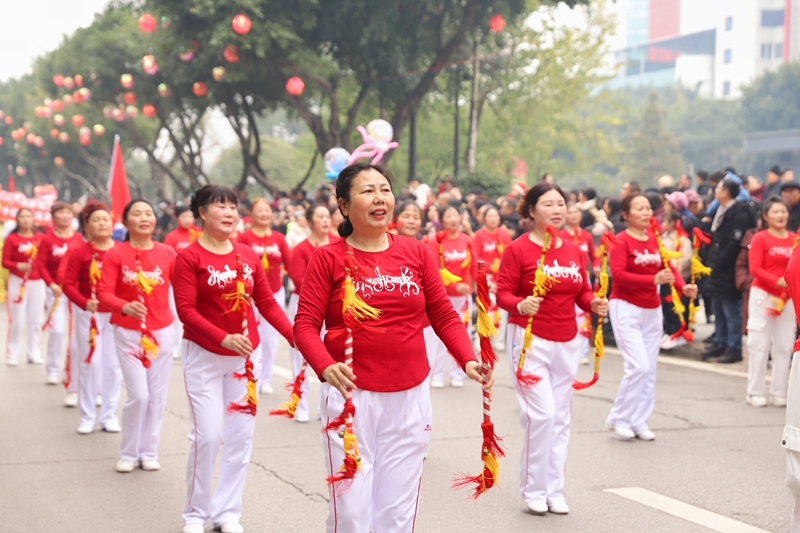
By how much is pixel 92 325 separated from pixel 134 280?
4.11ft

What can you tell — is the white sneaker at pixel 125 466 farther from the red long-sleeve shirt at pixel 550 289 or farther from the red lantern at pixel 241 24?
the red lantern at pixel 241 24

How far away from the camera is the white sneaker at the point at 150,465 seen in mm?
6992

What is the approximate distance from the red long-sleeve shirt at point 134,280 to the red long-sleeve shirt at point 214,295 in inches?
51.9

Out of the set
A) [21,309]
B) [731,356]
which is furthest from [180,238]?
[731,356]

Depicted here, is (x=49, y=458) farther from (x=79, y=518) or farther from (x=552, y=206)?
(x=552, y=206)

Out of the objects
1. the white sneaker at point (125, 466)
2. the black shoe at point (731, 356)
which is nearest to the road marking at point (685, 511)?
the white sneaker at point (125, 466)

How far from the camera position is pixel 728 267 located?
39.1ft

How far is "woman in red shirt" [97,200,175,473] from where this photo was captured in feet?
22.4

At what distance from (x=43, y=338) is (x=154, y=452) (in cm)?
946

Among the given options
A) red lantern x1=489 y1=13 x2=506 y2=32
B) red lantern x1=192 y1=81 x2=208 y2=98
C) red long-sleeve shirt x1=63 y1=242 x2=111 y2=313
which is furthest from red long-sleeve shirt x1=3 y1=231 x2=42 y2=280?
red lantern x1=192 y1=81 x2=208 y2=98

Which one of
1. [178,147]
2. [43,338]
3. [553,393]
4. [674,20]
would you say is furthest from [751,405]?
[674,20]

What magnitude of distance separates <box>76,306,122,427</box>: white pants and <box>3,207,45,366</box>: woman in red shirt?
4154 millimetres

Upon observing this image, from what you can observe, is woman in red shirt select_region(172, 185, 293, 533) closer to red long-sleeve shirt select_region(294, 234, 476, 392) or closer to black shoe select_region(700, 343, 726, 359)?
red long-sleeve shirt select_region(294, 234, 476, 392)

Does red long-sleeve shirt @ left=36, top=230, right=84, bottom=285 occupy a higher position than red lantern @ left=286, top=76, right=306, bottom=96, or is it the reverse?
red lantern @ left=286, top=76, right=306, bottom=96
